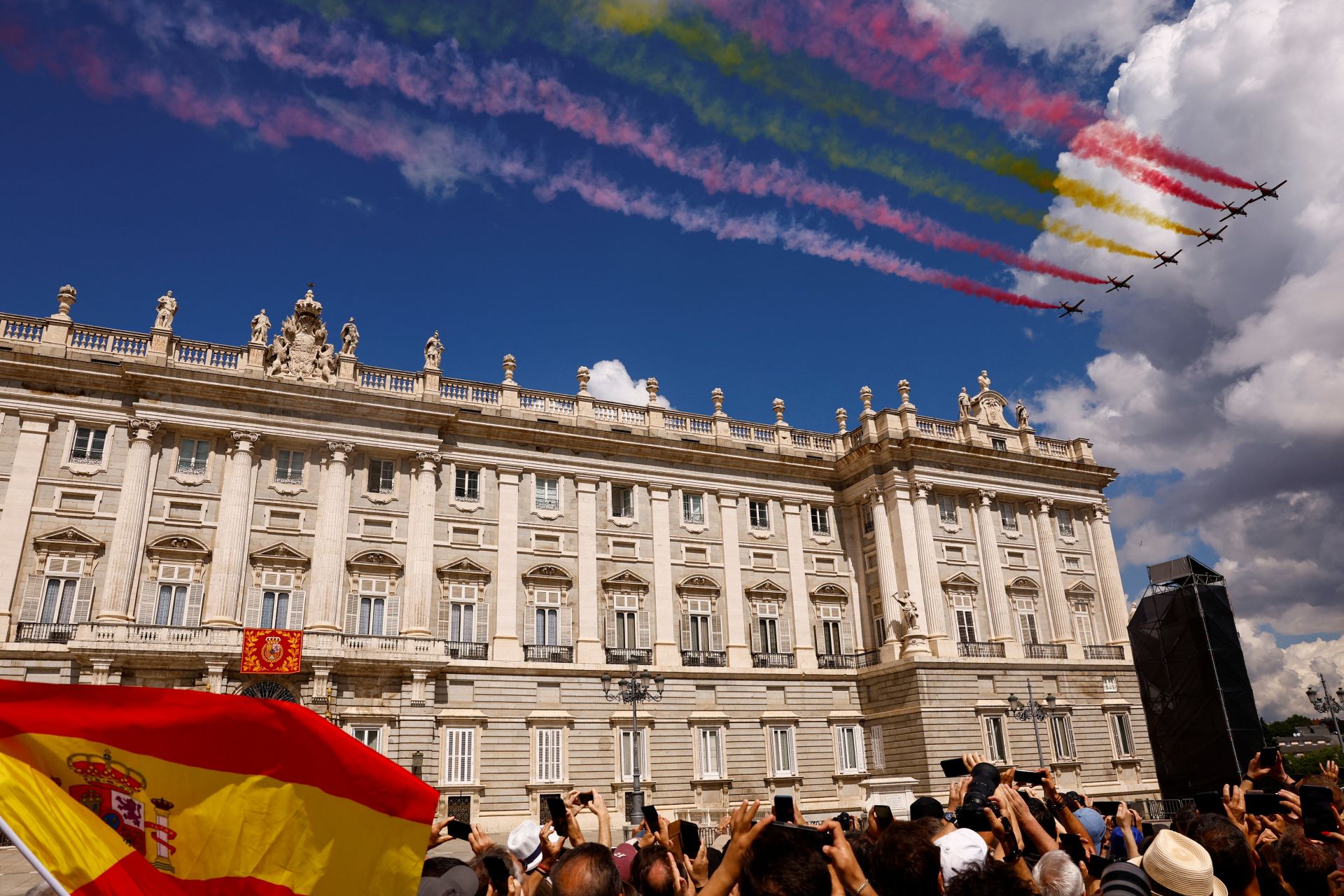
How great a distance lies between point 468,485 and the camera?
34938 mm

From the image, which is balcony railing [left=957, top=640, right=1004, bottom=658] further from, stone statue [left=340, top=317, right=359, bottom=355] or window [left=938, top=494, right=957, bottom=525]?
stone statue [left=340, top=317, right=359, bottom=355]

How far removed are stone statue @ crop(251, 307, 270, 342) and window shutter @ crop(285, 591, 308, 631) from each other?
9.43 m

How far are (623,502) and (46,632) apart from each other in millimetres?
20054

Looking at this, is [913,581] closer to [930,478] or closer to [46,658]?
[930,478]

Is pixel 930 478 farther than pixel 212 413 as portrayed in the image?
Yes

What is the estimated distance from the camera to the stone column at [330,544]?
30.5 meters

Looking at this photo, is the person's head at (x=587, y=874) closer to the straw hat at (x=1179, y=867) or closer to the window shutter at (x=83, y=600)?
the straw hat at (x=1179, y=867)

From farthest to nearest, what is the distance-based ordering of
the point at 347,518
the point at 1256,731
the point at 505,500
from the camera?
the point at 1256,731
the point at 505,500
the point at 347,518

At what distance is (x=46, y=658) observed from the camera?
27000 millimetres

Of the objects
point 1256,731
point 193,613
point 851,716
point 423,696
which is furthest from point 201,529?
point 1256,731

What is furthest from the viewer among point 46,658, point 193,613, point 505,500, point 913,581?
point 913,581

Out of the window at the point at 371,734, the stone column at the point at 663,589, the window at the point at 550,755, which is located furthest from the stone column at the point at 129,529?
the stone column at the point at 663,589

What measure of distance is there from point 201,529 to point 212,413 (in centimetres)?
401

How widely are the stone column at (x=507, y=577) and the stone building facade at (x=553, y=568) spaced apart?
0.10m
